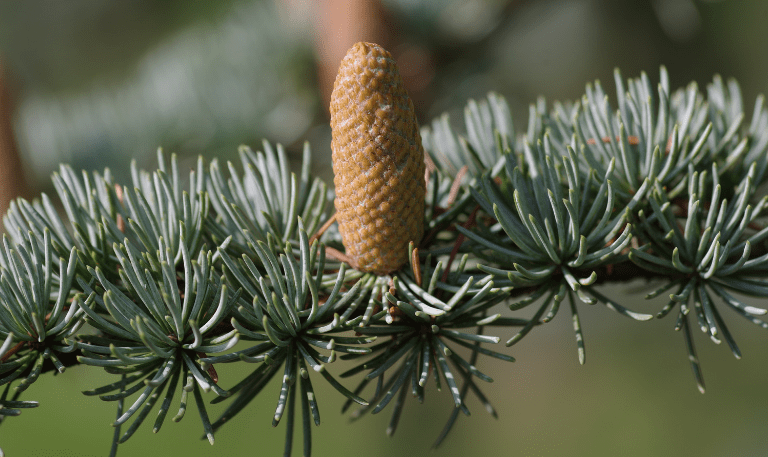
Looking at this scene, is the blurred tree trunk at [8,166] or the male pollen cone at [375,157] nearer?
the male pollen cone at [375,157]

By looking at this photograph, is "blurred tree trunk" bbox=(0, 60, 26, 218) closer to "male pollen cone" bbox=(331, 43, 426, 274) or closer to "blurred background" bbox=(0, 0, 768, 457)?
"blurred background" bbox=(0, 0, 768, 457)

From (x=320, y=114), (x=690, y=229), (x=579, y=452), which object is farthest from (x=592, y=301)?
(x=579, y=452)

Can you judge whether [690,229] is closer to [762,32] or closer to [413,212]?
[413,212]

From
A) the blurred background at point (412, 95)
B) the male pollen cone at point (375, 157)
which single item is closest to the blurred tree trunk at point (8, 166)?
the blurred background at point (412, 95)

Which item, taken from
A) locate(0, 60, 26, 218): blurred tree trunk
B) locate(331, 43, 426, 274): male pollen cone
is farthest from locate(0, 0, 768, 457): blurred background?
locate(331, 43, 426, 274): male pollen cone

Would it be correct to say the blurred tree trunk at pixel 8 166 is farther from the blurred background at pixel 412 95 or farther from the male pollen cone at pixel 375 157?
the male pollen cone at pixel 375 157
